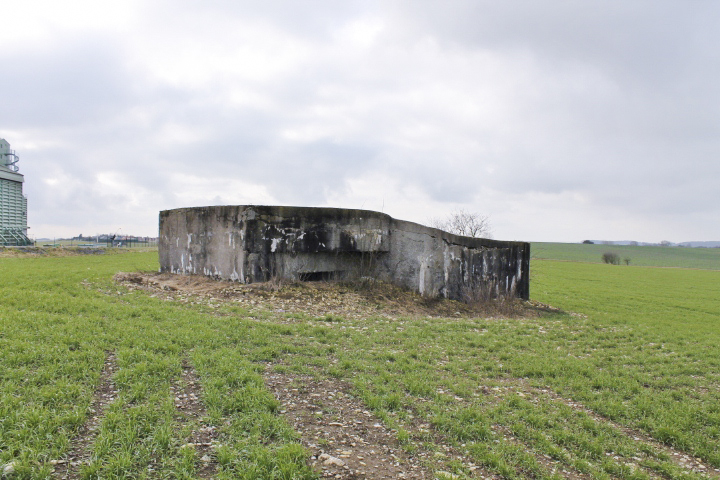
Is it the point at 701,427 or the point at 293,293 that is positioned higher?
the point at 293,293

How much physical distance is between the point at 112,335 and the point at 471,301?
10313 mm

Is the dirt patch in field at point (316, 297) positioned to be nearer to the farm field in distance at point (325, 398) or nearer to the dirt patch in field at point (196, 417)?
the farm field in distance at point (325, 398)

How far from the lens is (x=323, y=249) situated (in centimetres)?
1222

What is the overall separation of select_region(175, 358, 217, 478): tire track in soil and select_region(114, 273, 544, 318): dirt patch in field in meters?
4.58

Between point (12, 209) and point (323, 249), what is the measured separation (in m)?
38.2

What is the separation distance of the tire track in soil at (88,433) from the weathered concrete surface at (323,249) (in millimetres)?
6556

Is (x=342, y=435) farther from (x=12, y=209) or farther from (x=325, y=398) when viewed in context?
(x=12, y=209)

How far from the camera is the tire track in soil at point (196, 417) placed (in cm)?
353

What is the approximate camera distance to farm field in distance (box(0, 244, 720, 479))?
12.1 feet

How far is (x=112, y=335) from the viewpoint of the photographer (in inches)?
257

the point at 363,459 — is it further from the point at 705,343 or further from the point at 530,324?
the point at 705,343

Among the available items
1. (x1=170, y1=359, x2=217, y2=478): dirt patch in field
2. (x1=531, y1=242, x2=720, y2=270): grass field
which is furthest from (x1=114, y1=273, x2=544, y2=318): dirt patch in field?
(x1=531, y1=242, x2=720, y2=270): grass field

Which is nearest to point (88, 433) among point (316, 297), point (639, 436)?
point (639, 436)

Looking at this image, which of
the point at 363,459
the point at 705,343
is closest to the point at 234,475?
the point at 363,459
